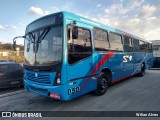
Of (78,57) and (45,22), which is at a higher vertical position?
(45,22)

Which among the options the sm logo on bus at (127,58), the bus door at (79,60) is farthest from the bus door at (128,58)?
the bus door at (79,60)

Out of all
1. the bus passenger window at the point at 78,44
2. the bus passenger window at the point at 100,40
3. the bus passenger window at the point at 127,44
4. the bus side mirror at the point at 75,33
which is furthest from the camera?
the bus passenger window at the point at 127,44

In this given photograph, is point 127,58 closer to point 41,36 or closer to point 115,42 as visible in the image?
point 115,42

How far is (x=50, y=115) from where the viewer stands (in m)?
5.20

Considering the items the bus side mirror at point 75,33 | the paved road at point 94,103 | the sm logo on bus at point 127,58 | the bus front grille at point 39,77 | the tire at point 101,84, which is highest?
the bus side mirror at point 75,33

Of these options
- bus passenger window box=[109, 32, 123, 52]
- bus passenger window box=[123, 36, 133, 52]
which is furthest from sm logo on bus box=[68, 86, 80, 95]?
bus passenger window box=[123, 36, 133, 52]

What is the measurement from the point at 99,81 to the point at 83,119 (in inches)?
91.0

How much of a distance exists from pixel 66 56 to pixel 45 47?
2.81 ft

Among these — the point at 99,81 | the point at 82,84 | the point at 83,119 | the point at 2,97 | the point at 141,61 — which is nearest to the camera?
the point at 83,119

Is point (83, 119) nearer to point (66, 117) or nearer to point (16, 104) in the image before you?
point (66, 117)

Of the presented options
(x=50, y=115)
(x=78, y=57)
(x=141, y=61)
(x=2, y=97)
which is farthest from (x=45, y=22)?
(x=141, y=61)

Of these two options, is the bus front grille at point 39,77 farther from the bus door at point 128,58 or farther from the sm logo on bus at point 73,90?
the bus door at point 128,58

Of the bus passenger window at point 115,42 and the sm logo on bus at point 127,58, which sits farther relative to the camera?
the sm logo on bus at point 127,58

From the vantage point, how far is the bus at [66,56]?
17.0ft
